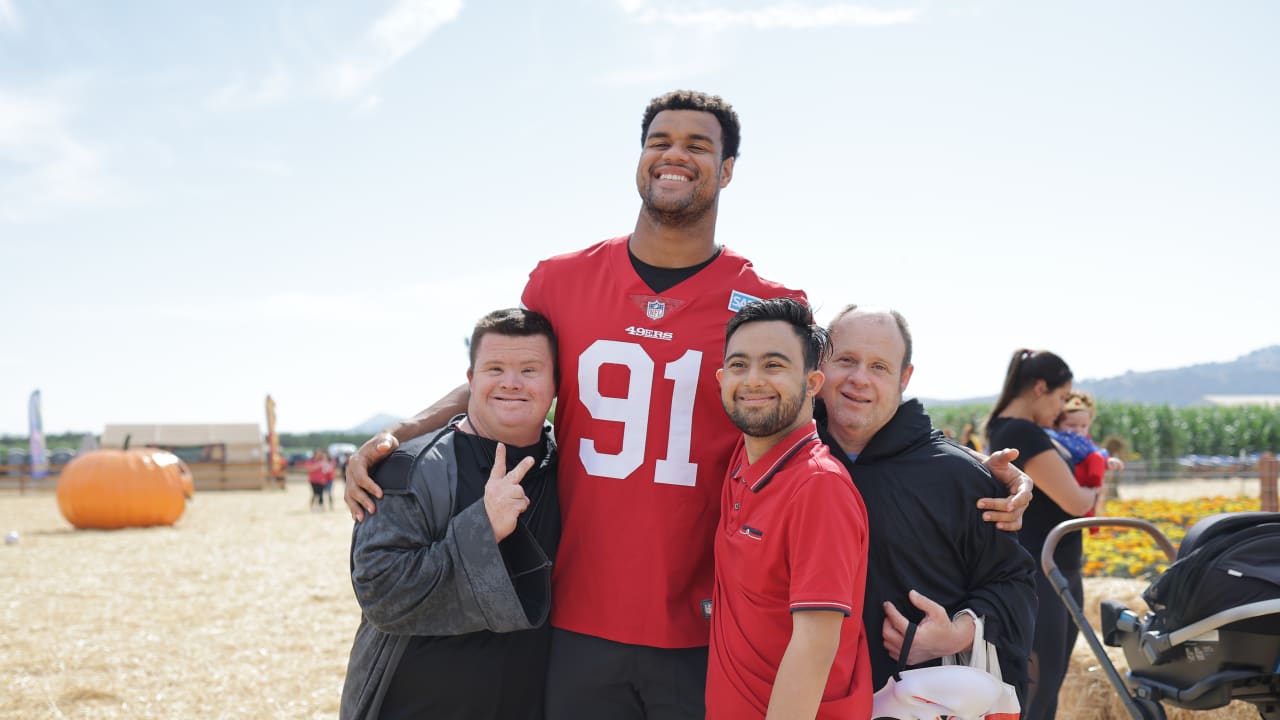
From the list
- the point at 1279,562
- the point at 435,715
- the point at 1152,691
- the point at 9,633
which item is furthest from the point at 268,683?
the point at 1279,562

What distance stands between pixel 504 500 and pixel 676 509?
1.81 feet

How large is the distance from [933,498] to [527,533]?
45.9 inches

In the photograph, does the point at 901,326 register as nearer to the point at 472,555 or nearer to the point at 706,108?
the point at 706,108

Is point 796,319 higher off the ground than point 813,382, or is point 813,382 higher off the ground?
point 796,319

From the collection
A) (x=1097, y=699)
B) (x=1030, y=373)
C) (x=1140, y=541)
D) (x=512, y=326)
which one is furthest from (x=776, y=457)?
(x=1140, y=541)

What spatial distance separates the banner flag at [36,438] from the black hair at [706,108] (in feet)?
109

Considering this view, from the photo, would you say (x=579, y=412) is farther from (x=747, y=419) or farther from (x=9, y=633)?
(x=9, y=633)

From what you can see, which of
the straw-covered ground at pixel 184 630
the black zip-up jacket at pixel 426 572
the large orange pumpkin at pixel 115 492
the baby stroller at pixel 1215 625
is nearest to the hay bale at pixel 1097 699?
the straw-covered ground at pixel 184 630

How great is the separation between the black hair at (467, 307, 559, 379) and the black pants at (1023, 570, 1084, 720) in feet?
8.16

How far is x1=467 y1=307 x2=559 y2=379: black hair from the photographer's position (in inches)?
109

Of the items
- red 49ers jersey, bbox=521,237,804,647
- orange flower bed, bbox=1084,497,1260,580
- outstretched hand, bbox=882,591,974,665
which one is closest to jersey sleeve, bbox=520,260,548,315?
red 49ers jersey, bbox=521,237,804,647

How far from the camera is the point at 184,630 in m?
7.52

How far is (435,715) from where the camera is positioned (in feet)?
8.43

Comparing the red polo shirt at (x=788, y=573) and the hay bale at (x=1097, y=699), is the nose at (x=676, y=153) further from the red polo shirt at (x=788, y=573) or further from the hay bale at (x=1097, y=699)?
the hay bale at (x=1097, y=699)
